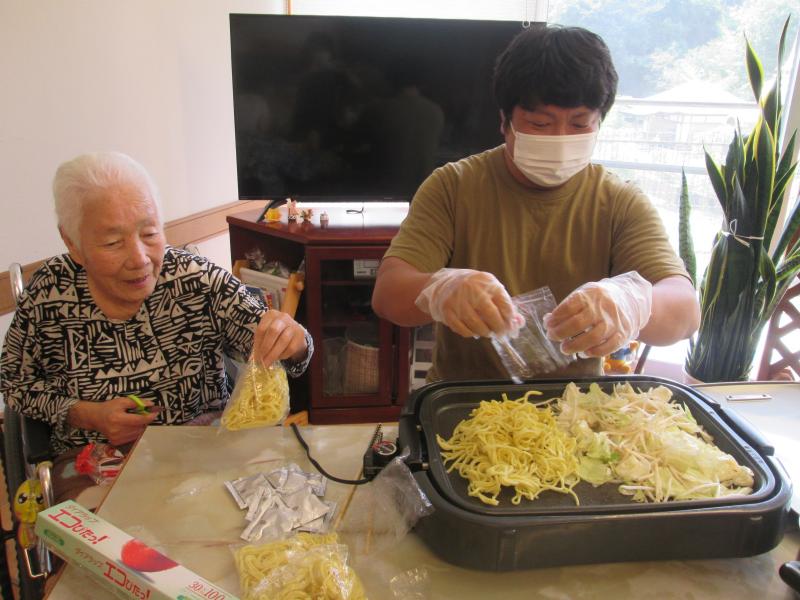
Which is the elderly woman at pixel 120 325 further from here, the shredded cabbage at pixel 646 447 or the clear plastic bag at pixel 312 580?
the shredded cabbage at pixel 646 447

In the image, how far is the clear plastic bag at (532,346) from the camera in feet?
4.28

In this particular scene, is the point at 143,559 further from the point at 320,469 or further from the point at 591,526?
the point at 591,526

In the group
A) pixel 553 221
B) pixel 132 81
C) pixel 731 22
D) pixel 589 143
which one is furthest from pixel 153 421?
pixel 731 22

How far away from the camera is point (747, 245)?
2.53m

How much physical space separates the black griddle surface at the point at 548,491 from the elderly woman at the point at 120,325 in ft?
1.48

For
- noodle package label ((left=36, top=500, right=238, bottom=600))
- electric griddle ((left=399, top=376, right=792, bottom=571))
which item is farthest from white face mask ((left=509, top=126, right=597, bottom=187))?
noodle package label ((left=36, top=500, right=238, bottom=600))

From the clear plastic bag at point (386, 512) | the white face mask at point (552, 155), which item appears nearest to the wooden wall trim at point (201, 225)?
the white face mask at point (552, 155)

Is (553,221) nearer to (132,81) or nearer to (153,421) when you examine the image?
(153,421)

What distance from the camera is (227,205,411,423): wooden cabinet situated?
2932 millimetres

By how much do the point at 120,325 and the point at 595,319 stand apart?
1.27m

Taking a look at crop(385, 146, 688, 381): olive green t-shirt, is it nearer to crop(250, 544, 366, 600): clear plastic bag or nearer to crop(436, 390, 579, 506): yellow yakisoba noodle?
crop(436, 390, 579, 506): yellow yakisoba noodle

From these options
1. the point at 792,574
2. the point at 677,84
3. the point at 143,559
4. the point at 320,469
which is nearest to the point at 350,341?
the point at 320,469

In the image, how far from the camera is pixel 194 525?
3.50ft

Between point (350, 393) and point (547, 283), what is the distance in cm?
180
